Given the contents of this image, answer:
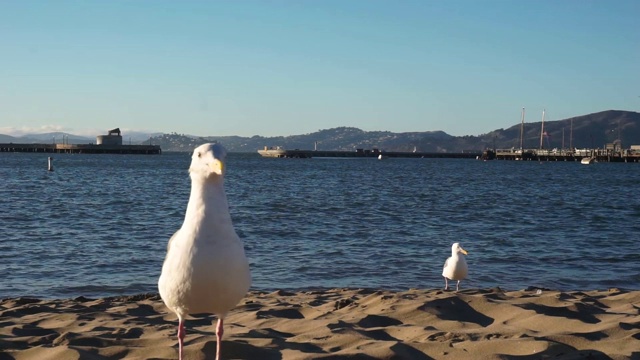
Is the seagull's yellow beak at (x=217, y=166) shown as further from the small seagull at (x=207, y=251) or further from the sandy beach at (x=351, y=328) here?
the sandy beach at (x=351, y=328)

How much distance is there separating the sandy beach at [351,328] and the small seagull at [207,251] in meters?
1.44

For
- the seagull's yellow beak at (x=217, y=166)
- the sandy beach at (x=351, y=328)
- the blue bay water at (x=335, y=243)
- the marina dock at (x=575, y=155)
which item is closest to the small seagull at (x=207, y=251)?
the seagull's yellow beak at (x=217, y=166)

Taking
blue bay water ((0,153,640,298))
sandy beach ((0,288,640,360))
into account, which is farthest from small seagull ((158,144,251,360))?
blue bay water ((0,153,640,298))

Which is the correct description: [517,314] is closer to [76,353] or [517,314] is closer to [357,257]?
[76,353]

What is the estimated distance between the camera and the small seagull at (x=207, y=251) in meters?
4.88

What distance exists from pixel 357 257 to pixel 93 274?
234 inches

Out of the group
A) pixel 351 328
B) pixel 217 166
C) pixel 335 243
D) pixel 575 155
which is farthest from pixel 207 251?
pixel 575 155

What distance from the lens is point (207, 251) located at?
192 inches

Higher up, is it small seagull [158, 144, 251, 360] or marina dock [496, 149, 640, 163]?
small seagull [158, 144, 251, 360]

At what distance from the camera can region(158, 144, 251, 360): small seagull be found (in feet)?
16.0

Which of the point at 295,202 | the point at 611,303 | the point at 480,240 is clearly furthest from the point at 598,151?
the point at 611,303

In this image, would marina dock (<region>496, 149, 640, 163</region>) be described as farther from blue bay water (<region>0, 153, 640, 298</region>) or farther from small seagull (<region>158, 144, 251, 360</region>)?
small seagull (<region>158, 144, 251, 360</region>)

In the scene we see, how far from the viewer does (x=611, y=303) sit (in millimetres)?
9242

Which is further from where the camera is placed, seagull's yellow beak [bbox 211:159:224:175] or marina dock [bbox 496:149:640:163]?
marina dock [bbox 496:149:640:163]
